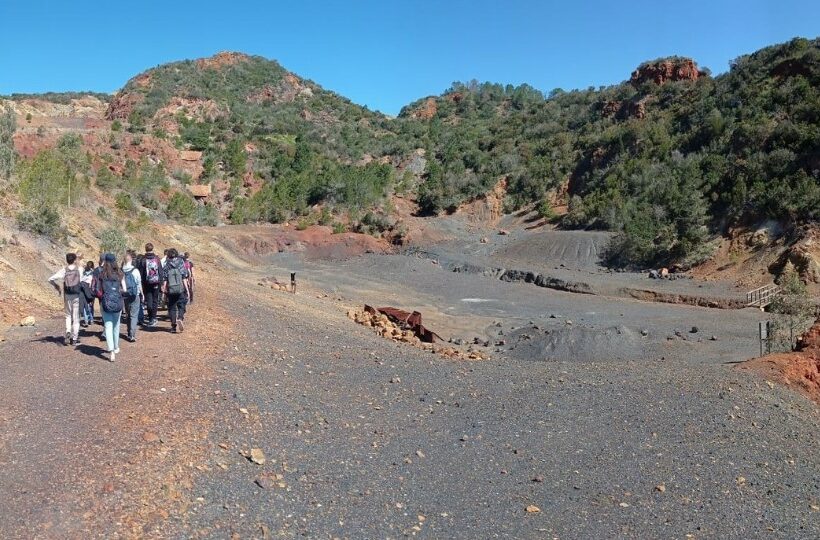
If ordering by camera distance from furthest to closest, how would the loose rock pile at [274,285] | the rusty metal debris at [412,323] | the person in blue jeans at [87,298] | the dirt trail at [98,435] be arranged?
the loose rock pile at [274,285] → the rusty metal debris at [412,323] → the person in blue jeans at [87,298] → the dirt trail at [98,435]

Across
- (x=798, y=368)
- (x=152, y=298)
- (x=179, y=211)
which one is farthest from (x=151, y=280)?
(x=179, y=211)

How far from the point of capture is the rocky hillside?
34.5m

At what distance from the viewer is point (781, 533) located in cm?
595

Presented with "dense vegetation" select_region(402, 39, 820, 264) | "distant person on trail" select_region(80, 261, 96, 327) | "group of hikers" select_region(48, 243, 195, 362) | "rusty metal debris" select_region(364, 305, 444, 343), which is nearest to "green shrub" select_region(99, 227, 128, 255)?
"rusty metal debris" select_region(364, 305, 444, 343)

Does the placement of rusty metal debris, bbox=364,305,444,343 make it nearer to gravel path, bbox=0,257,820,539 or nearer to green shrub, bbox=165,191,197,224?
gravel path, bbox=0,257,820,539

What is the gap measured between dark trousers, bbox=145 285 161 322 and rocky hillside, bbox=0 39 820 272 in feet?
41.6

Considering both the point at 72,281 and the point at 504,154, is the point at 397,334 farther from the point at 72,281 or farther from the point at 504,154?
the point at 504,154

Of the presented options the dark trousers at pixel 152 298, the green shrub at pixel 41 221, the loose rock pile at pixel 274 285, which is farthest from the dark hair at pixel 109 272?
the loose rock pile at pixel 274 285

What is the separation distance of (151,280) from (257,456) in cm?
516

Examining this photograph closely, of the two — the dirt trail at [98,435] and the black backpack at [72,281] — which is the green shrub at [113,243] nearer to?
the dirt trail at [98,435]

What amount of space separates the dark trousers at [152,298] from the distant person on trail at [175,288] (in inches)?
16.6

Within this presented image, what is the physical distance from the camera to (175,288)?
9.84 meters

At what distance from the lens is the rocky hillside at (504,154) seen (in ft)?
113

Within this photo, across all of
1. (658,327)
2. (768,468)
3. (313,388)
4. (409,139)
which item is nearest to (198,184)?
(409,139)
